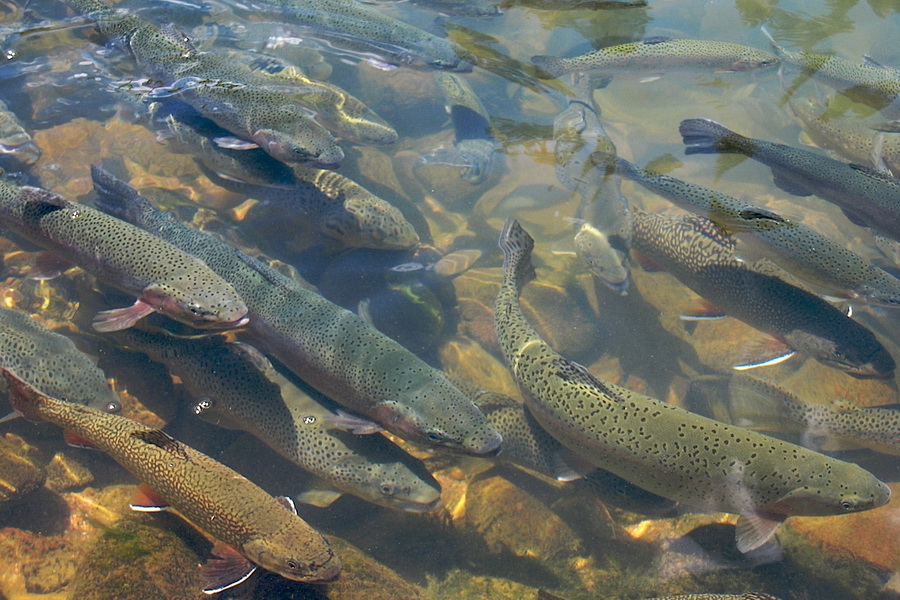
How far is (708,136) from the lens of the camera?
591 centimetres

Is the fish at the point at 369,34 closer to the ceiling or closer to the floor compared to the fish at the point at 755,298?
closer to the ceiling

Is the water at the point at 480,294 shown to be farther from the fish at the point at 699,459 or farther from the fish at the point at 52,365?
the fish at the point at 699,459

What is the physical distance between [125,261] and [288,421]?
1.82m

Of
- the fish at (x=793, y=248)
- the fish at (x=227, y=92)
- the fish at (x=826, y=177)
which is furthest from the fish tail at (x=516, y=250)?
the fish at (x=826, y=177)

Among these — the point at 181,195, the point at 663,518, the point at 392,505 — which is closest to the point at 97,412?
the point at 392,505

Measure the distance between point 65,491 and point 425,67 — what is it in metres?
6.52

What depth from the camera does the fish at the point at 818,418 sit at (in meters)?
4.70

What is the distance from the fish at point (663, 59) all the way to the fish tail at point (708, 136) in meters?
2.38

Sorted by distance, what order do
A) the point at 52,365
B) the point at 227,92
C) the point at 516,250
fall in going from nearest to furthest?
1. the point at 52,365
2. the point at 516,250
3. the point at 227,92

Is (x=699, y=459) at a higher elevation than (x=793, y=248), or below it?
below

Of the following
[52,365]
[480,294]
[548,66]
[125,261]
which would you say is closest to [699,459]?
[480,294]

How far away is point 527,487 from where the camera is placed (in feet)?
15.5

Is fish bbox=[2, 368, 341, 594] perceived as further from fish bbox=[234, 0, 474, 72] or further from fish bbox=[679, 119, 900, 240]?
fish bbox=[234, 0, 474, 72]

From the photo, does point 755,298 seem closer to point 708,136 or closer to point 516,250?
point 708,136
